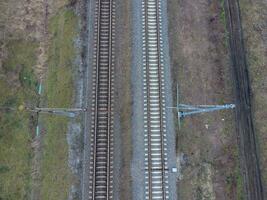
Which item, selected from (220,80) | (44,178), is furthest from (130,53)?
(44,178)

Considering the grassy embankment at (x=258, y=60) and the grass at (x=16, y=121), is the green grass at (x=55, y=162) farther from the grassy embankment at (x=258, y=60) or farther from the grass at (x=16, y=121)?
the grassy embankment at (x=258, y=60)

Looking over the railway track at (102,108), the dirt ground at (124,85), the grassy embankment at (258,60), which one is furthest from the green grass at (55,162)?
the grassy embankment at (258,60)

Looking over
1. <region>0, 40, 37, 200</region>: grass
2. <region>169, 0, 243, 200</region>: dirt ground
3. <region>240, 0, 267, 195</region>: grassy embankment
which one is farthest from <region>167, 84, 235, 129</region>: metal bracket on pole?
<region>0, 40, 37, 200</region>: grass

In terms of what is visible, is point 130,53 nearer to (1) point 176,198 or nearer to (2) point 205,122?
(2) point 205,122

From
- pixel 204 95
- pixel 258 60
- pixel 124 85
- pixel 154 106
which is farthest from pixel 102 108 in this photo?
pixel 258 60

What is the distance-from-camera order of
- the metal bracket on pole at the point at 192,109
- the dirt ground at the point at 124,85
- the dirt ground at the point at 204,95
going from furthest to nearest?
1. the metal bracket on pole at the point at 192,109
2. the dirt ground at the point at 204,95
3. the dirt ground at the point at 124,85

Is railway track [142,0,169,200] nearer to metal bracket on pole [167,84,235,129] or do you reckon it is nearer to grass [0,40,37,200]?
metal bracket on pole [167,84,235,129]
